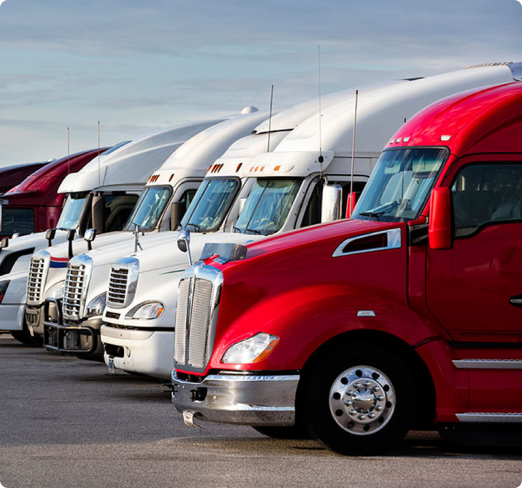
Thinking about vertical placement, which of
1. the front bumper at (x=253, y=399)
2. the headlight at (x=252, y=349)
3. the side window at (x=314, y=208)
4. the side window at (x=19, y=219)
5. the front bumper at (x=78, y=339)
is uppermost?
the side window at (x=314, y=208)

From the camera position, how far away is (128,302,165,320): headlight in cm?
1166

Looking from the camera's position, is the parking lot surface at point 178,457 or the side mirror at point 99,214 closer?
the parking lot surface at point 178,457

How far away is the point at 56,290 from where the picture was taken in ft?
50.9

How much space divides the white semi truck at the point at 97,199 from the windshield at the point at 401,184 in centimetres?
859

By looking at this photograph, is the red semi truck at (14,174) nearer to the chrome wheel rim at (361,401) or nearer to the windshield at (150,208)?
the windshield at (150,208)

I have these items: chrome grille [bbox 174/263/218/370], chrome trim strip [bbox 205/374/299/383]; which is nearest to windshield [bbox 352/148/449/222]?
chrome grille [bbox 174/263/218/370]

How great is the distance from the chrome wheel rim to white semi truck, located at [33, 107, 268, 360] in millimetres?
5182

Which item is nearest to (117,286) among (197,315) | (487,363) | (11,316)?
(197,315)

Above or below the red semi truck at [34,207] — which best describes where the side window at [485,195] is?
above

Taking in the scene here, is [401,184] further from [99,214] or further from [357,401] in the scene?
[99,214]

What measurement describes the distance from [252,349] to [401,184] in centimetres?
180

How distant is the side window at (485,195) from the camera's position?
8.76 m

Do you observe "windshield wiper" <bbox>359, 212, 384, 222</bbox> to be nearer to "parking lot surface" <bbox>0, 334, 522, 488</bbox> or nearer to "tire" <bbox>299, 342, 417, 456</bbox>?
"tire" <bbox>299, 342, 417, 456</bbox>

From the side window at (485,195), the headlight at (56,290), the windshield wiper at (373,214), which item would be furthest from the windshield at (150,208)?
the side window at (485,195)
